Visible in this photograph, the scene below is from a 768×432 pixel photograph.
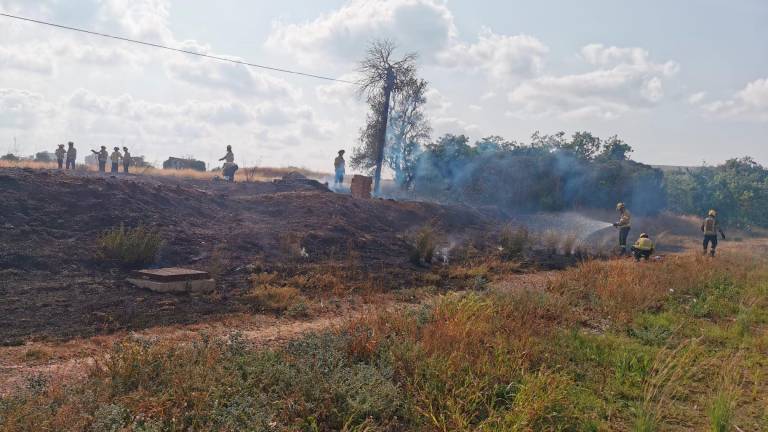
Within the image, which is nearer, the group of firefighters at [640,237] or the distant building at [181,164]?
the group of firefighters at [640,237]

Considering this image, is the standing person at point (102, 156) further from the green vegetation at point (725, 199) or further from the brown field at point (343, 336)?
the green vegetation at point (725, 199)

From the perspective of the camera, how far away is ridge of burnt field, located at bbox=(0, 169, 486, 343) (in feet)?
24.1

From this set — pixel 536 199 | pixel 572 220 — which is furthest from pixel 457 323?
pixel 536 199

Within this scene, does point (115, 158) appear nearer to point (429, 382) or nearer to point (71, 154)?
point (71, 154)

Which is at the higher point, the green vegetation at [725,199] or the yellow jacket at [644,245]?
the green vegetation at [725,199]

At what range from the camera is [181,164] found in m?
34.5

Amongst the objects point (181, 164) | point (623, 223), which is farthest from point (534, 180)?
point (181, 164)

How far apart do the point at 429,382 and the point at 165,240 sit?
27.9ft

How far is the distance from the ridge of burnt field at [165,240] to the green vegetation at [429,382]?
2.17 metres

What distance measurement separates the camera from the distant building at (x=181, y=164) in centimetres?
3428

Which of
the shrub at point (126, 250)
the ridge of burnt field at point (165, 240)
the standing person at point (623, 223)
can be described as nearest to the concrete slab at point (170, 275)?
the ridge of burnt field at point (165, 240)

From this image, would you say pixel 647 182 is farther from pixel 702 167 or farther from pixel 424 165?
pixel 702 167

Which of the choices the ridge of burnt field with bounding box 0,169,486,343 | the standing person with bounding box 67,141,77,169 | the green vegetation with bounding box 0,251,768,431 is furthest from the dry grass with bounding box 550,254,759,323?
the standing person with bounding box 67,141,77,169

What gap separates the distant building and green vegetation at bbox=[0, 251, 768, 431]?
29981 mm
